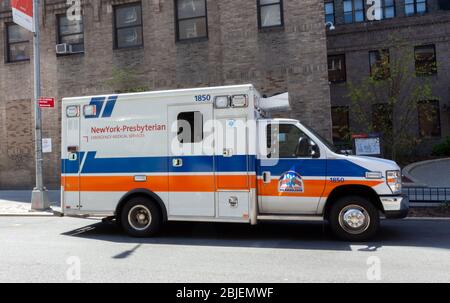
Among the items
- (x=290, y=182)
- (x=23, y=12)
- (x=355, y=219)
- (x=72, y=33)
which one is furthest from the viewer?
(x=72, y=33)

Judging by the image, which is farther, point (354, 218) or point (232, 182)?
point (232, 182)

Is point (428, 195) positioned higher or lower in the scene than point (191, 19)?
lower

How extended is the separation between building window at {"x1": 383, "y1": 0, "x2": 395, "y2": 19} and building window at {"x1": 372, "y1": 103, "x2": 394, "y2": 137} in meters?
16.0

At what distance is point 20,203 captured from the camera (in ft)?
49.0

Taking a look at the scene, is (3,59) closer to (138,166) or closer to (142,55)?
(142,55)

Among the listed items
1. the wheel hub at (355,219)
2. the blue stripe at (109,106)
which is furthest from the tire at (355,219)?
the blue stripe at (109,106)

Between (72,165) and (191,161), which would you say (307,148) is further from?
(72,165)

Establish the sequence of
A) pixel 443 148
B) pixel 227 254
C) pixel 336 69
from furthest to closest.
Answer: pixel 336 69
pixel 443 148
pixel 227 254

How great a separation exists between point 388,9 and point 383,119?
17690 millimetres

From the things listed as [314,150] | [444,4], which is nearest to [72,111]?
[314,150]

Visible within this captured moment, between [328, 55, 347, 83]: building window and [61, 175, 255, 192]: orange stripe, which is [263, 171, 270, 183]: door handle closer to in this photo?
[61, 175, 255, 192]: orange stripe

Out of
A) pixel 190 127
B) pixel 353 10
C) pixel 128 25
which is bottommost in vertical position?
pixel 190 127

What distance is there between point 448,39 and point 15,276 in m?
27.4
